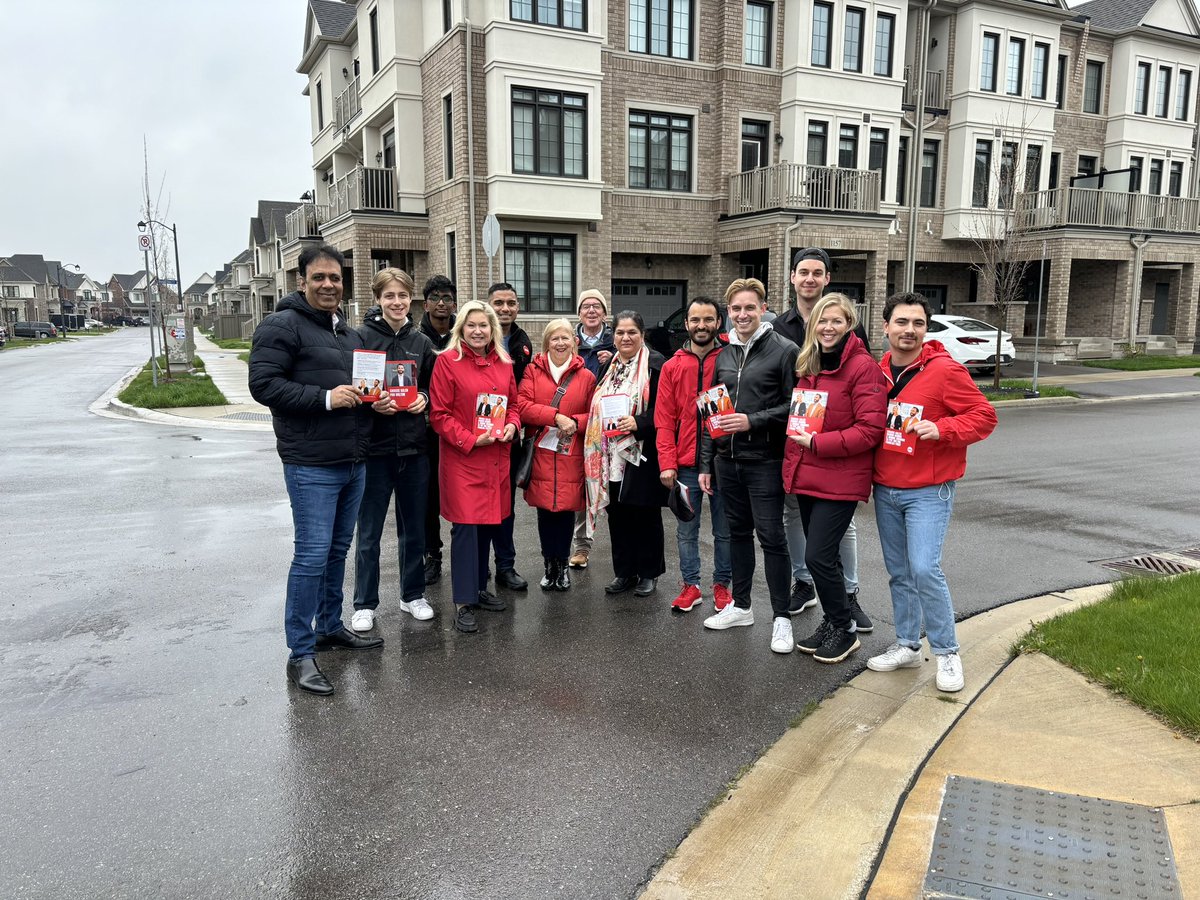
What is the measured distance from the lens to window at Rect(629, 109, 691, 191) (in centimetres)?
2227

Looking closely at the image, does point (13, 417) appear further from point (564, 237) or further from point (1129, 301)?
point (1129, 301)

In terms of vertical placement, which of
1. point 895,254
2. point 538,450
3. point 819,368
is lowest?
point 538,450

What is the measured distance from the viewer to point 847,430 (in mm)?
4473

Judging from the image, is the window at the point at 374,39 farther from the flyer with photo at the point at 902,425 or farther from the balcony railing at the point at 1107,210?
the flyer with photo at the point at 902,425

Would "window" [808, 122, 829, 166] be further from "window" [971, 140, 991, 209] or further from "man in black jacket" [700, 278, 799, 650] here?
"man in black jacket" [700, 278, 799, 650]

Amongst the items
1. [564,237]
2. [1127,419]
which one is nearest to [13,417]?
[564,237]

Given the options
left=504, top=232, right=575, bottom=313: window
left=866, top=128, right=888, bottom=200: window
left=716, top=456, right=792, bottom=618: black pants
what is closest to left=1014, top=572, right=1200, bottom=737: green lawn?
left=716, top=456, right=792, bottom=618: black pants

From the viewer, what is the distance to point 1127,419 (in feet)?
51.2

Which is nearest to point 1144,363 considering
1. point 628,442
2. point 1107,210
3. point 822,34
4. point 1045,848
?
point 1107,210

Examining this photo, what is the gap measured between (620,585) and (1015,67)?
2841 centimetres

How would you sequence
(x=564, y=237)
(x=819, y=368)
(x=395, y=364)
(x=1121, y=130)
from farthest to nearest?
(x=1121, y=130) < (x=564, y=237) < (x=395, y=364) < (x=819, y=368)

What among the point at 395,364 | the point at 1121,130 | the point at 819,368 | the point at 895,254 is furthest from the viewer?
the point at 1121,130

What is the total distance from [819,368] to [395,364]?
2.46 metres

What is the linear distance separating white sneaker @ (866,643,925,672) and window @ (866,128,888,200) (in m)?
23.0
